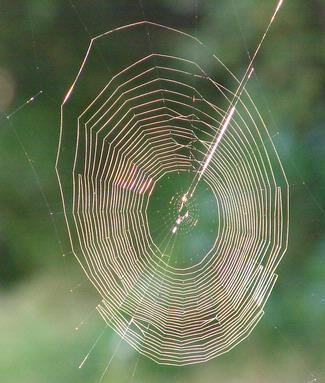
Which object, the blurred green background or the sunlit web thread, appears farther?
the blurred green background

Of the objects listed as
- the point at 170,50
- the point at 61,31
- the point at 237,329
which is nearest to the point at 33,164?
the point at 61,31

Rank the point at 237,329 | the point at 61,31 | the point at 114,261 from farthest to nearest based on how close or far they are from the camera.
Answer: the point at 61,31
the point at 237,329
the point at 114,261

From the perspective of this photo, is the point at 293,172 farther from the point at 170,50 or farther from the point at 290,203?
the point at 170,50

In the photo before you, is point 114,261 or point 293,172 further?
point 293,172

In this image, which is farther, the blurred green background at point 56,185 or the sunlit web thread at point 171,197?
the blurred green background at point 56,185

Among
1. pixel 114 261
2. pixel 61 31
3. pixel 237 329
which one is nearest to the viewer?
pixel 114 261
